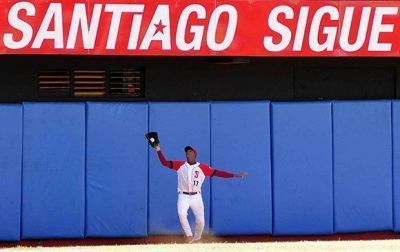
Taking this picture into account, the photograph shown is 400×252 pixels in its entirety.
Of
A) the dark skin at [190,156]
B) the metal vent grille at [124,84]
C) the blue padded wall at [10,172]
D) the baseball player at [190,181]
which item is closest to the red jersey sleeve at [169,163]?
the baseball player at [190,181]

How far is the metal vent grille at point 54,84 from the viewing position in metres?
19.2

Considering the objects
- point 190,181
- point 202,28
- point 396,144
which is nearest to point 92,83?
point 202,28

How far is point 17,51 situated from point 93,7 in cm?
155

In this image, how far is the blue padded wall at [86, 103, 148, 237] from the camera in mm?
18688

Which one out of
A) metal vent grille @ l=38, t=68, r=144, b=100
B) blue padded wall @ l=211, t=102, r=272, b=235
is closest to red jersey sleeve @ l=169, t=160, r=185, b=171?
blue padded wall @ l=211, t=102, r=272, b=235

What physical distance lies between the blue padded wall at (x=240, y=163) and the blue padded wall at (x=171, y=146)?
198 mm

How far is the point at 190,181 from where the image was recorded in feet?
57.7

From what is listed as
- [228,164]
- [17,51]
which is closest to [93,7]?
[17,51]

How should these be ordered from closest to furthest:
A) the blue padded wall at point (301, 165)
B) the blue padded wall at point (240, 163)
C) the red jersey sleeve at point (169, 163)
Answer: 1. the red jersey sleeve at point (169, 163)
2. the blue padded wall at point (240, 163)
3. the blue padded wall at point (301, 165)

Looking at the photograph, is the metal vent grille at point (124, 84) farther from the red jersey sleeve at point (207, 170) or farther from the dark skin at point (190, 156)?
the red jersey sleeve at point (207, 170)

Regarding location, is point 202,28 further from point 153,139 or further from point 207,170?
point 207,170

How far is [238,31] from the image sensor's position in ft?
60.7

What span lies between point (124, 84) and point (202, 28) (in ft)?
6.92

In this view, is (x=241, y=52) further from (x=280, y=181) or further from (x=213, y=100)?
(x=280, y=181)
